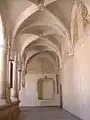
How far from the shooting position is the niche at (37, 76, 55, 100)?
25.8 meters

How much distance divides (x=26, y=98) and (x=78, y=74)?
1453 centimetres

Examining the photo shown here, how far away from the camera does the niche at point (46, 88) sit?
84.7ft

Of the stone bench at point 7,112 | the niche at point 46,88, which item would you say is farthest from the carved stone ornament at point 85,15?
the niche at point 46,88

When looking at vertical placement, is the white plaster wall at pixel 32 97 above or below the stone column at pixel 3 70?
below

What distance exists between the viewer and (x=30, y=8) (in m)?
11.8

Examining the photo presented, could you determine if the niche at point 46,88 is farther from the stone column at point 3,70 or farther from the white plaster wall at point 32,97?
the stone column at point 3,70

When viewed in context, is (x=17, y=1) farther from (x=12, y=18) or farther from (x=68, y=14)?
(x=68, y=14)

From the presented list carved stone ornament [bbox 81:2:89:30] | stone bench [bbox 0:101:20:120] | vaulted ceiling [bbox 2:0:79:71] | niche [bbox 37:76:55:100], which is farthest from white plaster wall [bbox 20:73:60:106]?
carved stone ornament [bbox 81:2:89:30]

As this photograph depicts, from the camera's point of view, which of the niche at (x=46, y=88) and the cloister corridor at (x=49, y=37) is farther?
the niche at (x=46, y=88)

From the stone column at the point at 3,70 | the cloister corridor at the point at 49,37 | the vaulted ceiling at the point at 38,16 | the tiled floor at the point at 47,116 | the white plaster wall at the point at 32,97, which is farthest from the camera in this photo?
the white plaster wall at the point at 32,97

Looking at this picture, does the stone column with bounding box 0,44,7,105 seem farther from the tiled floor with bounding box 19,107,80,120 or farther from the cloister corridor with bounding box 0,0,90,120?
the tiled floor with bounding box 19,107,80,120

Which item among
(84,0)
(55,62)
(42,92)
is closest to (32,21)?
(84,0)

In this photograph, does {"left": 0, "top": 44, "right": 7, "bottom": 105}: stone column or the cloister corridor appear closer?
the cloister corridor

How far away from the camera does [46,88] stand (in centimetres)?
2620
